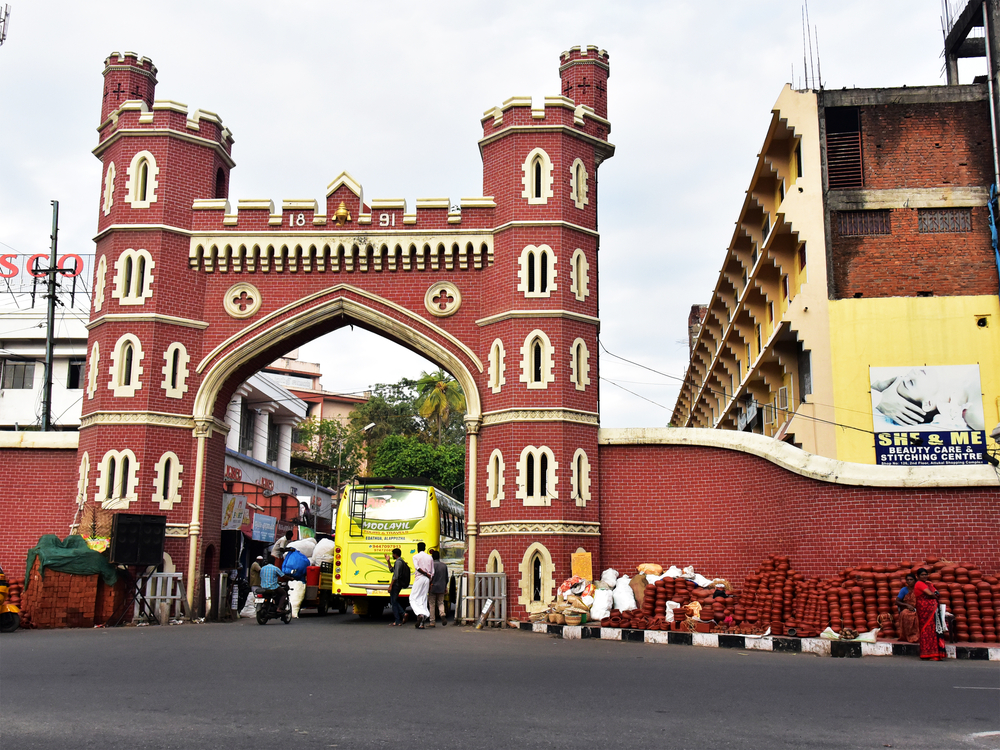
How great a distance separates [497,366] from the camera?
20.0 m

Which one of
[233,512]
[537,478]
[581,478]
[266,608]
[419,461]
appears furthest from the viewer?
[419,461]

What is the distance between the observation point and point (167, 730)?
6.57 m

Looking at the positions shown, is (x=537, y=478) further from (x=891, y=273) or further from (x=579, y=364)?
(x=891, y=273)

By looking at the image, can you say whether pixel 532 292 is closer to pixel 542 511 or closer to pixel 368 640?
pixel 542 511

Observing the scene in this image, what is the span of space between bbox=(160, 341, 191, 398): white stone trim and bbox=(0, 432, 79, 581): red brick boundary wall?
95.0 inches

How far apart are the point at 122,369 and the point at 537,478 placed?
8767 millimetres

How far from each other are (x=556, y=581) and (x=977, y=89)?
15.5 meters

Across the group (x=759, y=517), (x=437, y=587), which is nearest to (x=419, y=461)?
(x=437, y=587)

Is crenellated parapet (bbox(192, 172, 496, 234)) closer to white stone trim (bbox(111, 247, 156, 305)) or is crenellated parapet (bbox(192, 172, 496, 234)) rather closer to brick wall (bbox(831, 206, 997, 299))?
white stone trim (bbox(111, 247, 156, 305))

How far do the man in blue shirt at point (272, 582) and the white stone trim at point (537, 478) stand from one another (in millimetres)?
4794

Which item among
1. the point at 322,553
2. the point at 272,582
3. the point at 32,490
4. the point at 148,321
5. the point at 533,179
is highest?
the point at 533,179

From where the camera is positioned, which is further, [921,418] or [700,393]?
[700,393]

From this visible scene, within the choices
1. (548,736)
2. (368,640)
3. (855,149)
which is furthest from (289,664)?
(855,149)

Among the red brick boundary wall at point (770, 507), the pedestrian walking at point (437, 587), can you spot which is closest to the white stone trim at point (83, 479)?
the pedestrian walking at point (437, 587)
